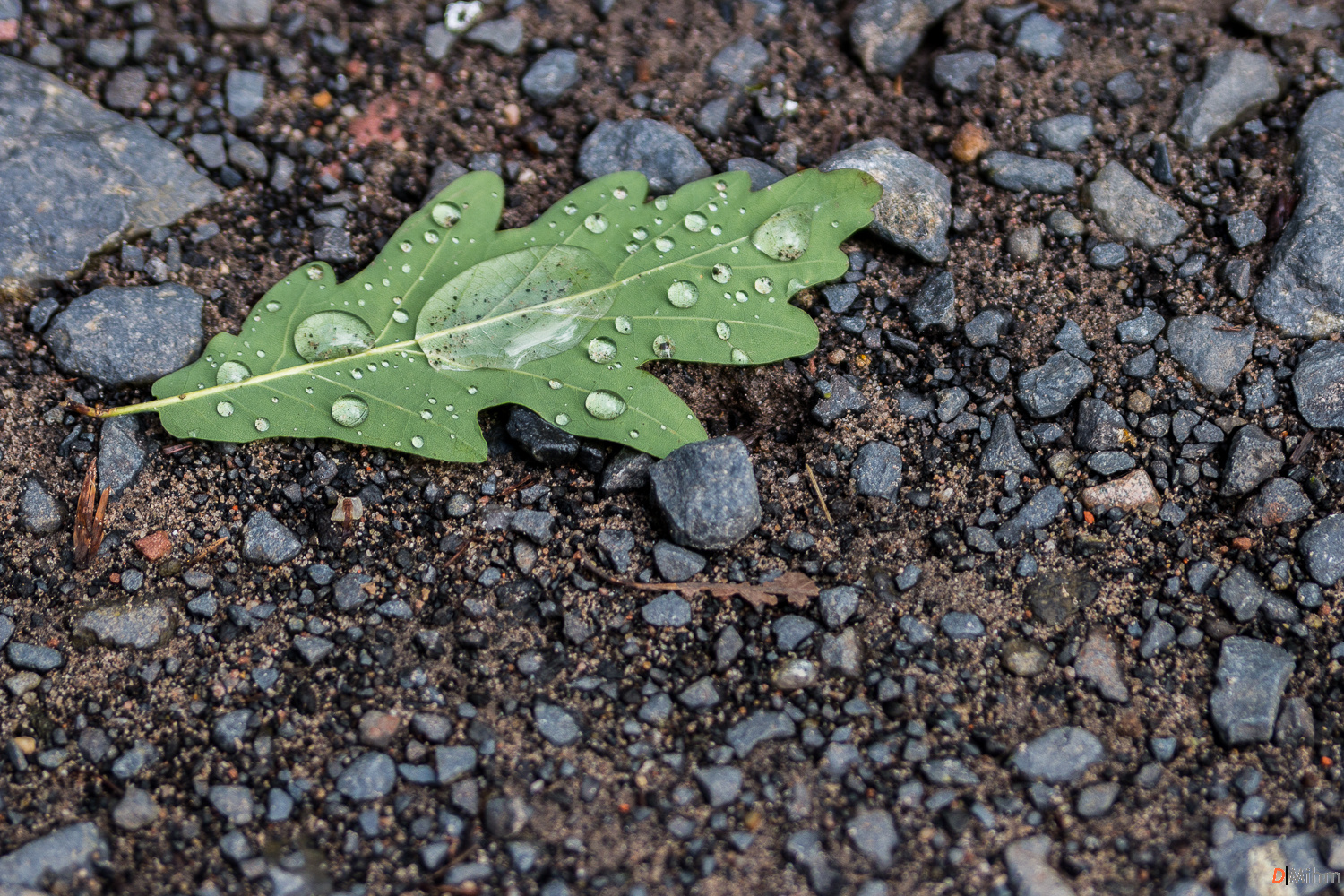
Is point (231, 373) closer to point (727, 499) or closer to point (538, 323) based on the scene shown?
point (538, 323)

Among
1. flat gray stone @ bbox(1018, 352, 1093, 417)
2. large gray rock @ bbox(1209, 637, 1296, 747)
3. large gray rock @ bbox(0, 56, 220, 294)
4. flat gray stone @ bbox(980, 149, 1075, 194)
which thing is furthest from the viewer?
flat gray stone @ bbox(980, 149, 1075, 194)

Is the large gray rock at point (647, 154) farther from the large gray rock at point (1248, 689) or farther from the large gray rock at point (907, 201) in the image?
the large gray rock at point (1248, 689)

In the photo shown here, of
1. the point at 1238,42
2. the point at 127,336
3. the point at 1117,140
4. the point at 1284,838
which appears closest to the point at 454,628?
the point at 127,336

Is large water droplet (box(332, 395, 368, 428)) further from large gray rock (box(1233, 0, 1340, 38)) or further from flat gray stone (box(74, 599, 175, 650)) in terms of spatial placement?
large gray rock (box(1233, 0, 1340, 38))

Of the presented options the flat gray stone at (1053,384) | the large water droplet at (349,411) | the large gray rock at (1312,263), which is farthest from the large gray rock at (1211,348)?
the large water droplet at (349,411)

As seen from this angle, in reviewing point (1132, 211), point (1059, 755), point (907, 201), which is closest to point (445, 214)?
point (907, 201)

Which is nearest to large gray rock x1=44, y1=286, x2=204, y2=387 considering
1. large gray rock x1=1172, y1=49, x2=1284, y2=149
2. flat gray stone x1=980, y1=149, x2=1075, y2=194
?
flat gray stone x1=980, y1=149, x2=1075, y2=194
